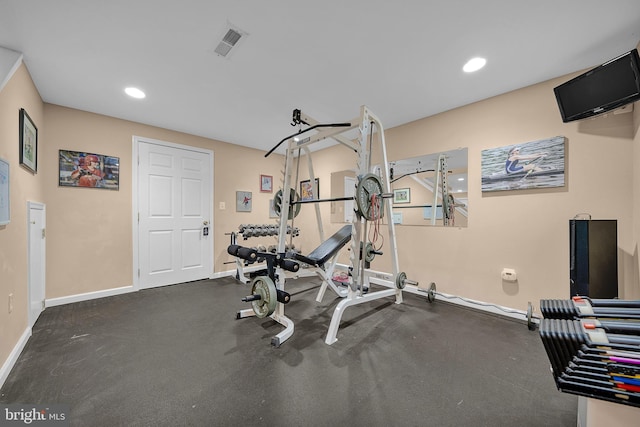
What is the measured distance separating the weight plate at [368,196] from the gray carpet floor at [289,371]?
1108mm

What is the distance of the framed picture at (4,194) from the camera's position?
1556 millimetres

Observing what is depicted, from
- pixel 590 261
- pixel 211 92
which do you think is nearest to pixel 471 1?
pixel 590 261

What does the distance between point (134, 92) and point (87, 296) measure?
2.57 metres

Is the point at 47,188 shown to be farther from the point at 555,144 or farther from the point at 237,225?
the point at 555,144

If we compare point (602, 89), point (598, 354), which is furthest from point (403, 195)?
point (598, 354)

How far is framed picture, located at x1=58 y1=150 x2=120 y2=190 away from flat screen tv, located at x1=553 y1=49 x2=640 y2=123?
503 centimetres


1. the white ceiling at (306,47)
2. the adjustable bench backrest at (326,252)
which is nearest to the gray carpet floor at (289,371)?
the adjustable bench backrest at (326,252)

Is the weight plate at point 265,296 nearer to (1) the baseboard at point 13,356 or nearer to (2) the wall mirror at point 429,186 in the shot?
(1) the baseboard at point 13,356

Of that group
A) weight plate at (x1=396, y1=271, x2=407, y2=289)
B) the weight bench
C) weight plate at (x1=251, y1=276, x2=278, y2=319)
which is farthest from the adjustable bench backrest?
weight plate at (x1=396, y1=271, x2=407, y2=289)

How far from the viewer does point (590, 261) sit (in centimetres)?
189

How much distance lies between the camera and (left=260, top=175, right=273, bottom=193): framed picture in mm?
4734

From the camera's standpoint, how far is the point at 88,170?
299cm

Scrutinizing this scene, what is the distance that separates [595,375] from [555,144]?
2332mm

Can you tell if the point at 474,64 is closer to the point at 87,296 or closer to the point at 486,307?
the point at 486,307
